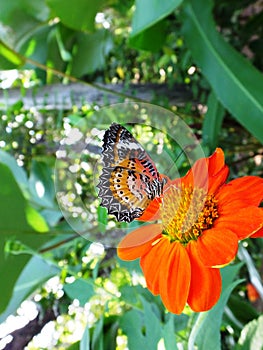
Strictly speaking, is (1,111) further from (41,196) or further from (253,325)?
(253,325)

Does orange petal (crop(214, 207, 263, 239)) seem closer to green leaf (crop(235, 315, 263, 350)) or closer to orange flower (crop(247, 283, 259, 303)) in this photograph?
green leaf (crop(235, 315, 263, 350))

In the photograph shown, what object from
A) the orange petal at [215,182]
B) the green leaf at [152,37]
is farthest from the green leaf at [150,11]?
the orange petal at [215,182]

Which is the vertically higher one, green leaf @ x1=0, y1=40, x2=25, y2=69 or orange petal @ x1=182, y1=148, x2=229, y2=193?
orange petal @ x1=182, y1=148, x2=229, y2=193

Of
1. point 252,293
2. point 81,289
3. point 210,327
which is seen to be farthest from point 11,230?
point 252,293

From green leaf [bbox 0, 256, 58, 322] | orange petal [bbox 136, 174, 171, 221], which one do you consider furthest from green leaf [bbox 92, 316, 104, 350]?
orange petal [bbox 136, 174, 171, 221]

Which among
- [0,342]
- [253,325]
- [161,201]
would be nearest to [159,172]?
[161,201]

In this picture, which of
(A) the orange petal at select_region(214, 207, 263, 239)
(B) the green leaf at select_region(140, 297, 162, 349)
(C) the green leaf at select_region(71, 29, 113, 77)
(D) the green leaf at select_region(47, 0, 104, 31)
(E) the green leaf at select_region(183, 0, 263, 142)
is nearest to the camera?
(A) the orange petal at select_region(214, 207, 263, 239)

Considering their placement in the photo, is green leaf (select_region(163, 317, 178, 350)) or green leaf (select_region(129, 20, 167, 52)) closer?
green leaf (select_region(163, 317, 178, 350))

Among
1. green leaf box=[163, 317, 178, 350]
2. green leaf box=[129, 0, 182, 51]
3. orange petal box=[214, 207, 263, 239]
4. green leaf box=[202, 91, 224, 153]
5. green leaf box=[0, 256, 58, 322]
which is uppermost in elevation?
orange petal box=[214, 207, 263, 239]
